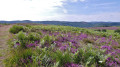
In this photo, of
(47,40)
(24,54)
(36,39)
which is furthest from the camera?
(36,39)

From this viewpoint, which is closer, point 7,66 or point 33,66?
point 33,66

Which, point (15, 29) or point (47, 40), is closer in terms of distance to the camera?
point (47, 40)

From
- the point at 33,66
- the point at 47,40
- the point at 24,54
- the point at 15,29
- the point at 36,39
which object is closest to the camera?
the point at 33,66

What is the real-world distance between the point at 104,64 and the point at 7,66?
11.1 feet

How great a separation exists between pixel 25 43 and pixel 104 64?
4.02 meters

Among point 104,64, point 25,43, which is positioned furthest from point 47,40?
point 104,64

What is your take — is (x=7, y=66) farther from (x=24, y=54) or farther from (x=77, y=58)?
(x=77, y=58)

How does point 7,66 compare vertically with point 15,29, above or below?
below

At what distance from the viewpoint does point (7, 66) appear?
3.36 m

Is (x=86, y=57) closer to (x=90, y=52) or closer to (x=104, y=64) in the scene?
(x=90, y=52)

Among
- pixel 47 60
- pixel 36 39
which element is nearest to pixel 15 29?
pixel 36 39

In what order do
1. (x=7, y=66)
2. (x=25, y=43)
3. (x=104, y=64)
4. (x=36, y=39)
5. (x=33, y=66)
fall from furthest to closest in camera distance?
(x=36, y=39) < (x=25, y=43) < (x=104, y=64) < (x=7, y=66) < (x=33, y=66)

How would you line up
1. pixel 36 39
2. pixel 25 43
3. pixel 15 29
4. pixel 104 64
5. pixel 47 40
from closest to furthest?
1. pixel 104 64
2. pixel 25 43
3. pixel 47 40
4. pixel 36 39
5. pixel 15 29

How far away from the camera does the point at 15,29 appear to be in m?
10.3
